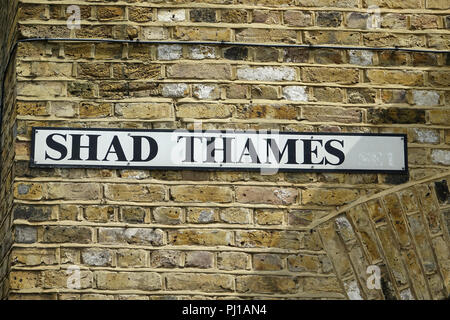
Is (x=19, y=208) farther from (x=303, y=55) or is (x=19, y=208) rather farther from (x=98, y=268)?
(x=303, y=55)

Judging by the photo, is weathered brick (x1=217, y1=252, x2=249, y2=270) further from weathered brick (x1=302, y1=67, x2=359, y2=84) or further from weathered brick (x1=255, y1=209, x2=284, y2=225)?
weathered brick (x1=302, y1=67, x2=359, y2=84)

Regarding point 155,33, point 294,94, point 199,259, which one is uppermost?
point 155,33

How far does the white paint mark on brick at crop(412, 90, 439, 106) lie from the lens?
4.16 metres

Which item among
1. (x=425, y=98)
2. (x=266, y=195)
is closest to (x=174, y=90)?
(x=266, y=195)

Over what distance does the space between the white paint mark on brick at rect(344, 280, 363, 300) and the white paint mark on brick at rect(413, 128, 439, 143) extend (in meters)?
0.81

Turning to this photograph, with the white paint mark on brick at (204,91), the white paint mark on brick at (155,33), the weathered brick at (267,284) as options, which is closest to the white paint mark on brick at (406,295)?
the weathered brick at (267,284)

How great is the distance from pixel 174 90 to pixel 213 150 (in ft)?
1.17

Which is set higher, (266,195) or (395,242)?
(266,195)

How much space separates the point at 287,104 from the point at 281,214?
554 millimetres

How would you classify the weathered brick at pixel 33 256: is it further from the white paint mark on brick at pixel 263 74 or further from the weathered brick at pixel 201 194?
the white paint mark on brick at pixel 263 74

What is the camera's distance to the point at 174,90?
4086 millimetres

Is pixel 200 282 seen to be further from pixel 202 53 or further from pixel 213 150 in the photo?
pixel 202 53

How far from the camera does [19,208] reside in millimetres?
3898

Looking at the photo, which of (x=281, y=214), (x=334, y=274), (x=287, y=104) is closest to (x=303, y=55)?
(x=287, y=104)
